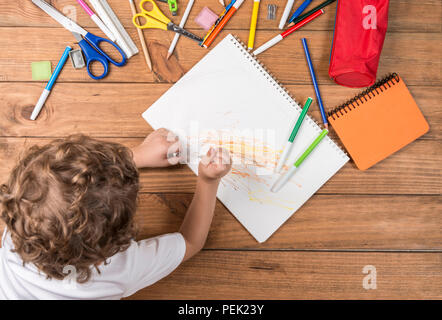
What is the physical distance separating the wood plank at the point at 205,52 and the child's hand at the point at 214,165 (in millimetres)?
189

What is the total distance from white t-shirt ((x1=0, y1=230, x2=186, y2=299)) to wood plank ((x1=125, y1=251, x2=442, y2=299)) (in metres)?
0.09

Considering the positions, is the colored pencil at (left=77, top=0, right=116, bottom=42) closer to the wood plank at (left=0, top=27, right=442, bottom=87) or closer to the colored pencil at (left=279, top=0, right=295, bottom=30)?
the wood plank at (left=0, top=27, right=442, bottom=87)

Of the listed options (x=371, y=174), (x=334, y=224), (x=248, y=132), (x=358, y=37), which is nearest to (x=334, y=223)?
(x=334, y=224)

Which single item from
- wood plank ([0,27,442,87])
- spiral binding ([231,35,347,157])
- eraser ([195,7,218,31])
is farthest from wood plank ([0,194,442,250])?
eraser ([195,7,218,31])

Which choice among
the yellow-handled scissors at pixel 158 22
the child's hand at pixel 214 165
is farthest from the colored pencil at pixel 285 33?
the child's hand at pixel 214 165

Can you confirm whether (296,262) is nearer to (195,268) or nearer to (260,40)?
Answer: (195,268)

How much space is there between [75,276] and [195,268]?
235mm

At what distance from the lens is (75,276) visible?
1.74 ft

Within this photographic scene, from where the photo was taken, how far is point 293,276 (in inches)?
27.0

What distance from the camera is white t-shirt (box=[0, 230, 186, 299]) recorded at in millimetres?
537

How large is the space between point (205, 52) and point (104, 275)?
454 millimetres

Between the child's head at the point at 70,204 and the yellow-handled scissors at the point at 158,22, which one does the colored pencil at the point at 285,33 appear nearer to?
the yellow-handled scissors at the point at 158,22

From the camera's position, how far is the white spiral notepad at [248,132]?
672mm

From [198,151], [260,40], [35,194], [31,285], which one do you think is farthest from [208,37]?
[31,285]
